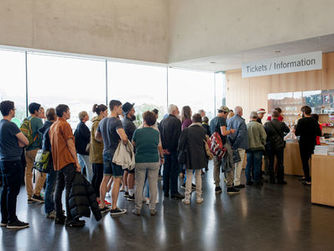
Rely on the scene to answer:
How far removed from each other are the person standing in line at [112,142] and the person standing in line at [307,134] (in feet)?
14.2

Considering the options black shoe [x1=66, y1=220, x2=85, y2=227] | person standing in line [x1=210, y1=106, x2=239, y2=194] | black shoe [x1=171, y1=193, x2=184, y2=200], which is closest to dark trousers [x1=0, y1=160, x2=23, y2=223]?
black shoe [x1=66, y1=220, x2=85, y2=227]

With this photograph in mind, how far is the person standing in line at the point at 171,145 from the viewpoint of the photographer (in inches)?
234

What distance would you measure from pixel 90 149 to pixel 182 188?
7.92 feet

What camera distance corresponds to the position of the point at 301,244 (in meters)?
3.86

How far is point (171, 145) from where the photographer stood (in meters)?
5.98

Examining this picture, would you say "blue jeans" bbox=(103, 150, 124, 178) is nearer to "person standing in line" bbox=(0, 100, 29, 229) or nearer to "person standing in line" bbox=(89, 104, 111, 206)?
"person standing in line" bbox=(89, 104, 111, 206)

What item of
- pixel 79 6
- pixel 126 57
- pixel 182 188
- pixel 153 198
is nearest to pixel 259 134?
pixel 182 188

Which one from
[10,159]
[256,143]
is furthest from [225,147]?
[10,159]

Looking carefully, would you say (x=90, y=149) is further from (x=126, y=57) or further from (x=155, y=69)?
(x=155, y=69)

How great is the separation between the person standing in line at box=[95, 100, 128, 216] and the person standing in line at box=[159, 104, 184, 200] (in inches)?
47.5

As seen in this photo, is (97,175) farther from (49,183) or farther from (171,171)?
(171,171)

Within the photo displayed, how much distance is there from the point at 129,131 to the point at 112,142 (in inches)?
31.1

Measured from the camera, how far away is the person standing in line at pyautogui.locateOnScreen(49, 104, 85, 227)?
4469 millimetres

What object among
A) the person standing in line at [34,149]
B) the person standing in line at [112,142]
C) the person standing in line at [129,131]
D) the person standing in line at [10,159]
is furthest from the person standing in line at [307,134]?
the person standing in line at [10,159]
